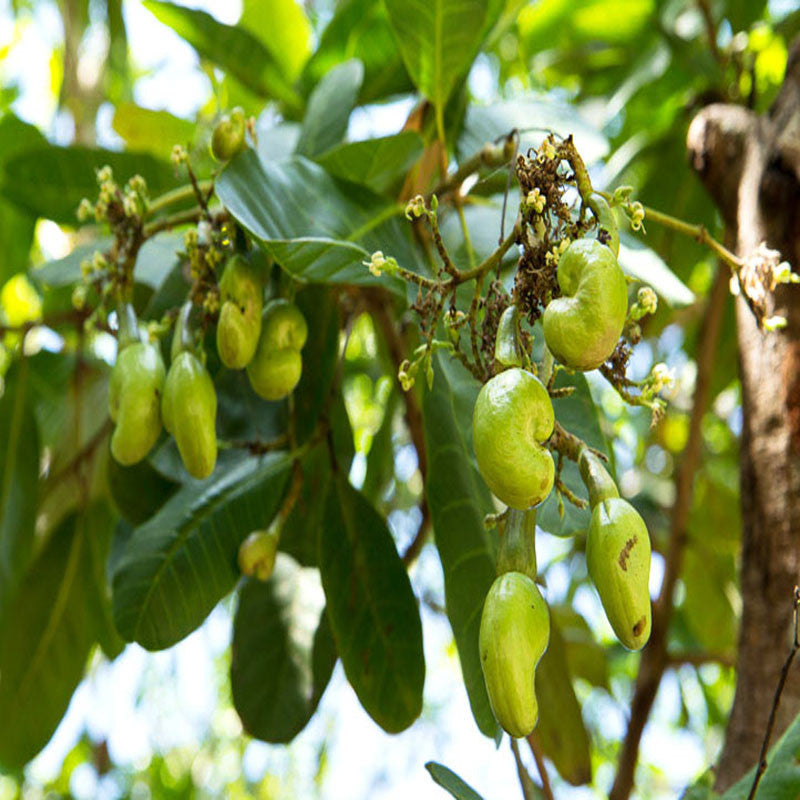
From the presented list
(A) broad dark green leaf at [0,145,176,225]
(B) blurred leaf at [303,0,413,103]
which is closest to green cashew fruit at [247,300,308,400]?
(A) broad dark green leaf at [0,145,176,225]

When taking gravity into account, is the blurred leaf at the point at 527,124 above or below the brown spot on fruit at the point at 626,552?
above

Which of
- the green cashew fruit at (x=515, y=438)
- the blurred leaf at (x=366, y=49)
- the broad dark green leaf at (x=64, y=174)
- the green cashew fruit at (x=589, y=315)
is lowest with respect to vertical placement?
the green cashew fruit at (x=515, y=438)

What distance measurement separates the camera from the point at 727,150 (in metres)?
1.21

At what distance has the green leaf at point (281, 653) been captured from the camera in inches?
48.0

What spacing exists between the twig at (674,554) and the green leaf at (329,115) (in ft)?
2.31

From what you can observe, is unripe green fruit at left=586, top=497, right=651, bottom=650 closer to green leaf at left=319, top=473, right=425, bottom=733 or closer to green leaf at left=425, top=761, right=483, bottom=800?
green leaf at left=425, top=761, right=483, bottom=800

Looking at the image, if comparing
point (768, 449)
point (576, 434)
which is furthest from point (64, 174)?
point (768, 449)

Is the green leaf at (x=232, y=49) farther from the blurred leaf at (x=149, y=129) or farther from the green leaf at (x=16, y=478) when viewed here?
the green leaf at (x=16, y=478)

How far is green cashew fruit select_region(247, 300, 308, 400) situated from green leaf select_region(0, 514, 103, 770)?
728 mm

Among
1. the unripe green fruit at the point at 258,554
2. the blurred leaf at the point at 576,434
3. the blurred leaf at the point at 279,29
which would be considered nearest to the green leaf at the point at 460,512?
the blurred leaf at the point at 576,434

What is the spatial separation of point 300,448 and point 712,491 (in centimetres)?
133

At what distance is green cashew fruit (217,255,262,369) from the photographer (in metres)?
0.85

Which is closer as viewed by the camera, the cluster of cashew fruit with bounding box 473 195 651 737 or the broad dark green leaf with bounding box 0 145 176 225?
the cluster of cashew fruit with bounding box 473 195 651 737

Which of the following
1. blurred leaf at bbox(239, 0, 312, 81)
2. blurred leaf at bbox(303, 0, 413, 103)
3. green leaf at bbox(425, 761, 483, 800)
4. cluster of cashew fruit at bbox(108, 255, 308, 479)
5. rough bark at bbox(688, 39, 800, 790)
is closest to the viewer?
Result: green leaf at bbox(425, 761, 483, 800)
